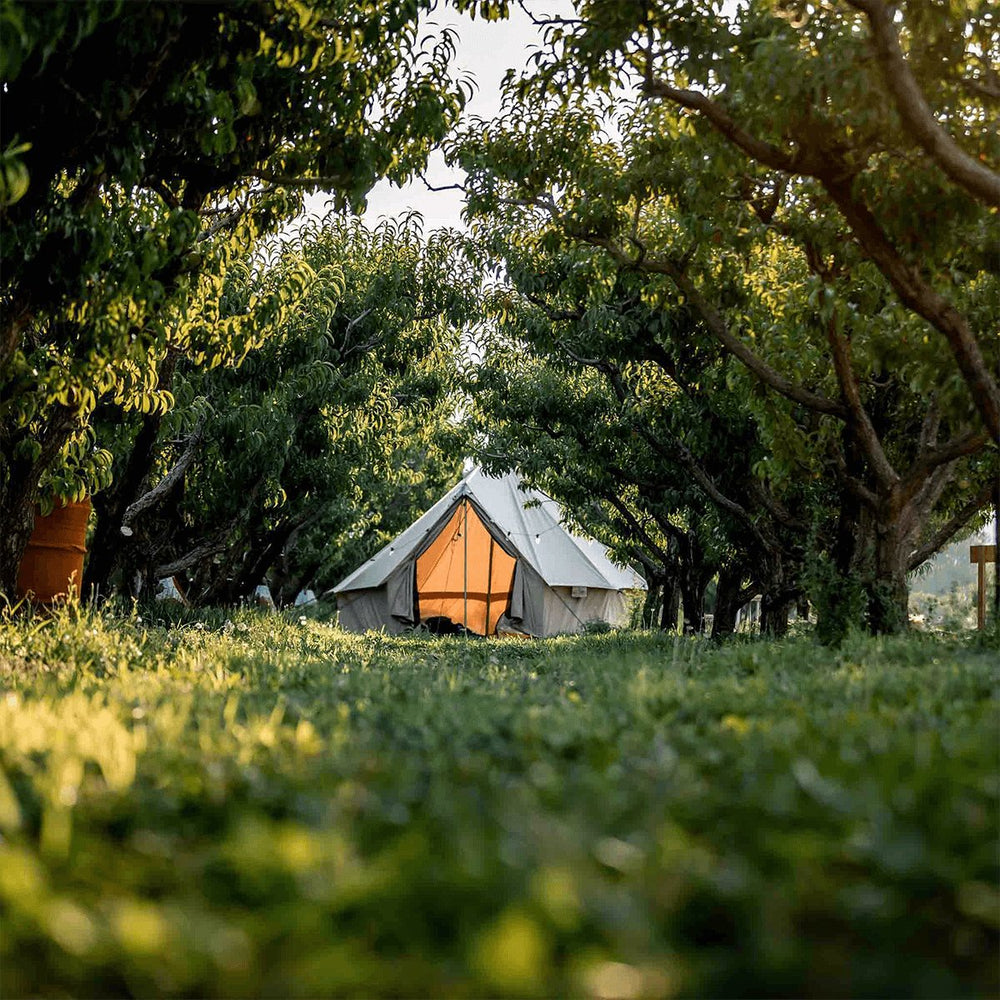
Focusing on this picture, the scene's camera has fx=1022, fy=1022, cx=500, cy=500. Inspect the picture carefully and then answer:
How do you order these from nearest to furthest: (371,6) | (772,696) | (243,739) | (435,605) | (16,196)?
(243,739) < (772,696) < (16,196) < (371,6) < (435,605)

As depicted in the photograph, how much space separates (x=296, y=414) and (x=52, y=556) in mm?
5579

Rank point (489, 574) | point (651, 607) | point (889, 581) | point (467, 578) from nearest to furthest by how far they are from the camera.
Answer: point (889, 581) < point (489, 574) < point (467, 578) < point (651, 607)

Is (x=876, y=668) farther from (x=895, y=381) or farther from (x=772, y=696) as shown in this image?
(x=895, y=381)

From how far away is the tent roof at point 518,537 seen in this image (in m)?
20.6

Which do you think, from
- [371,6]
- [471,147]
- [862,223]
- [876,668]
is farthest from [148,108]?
[876,668]

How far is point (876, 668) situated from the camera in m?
4.76

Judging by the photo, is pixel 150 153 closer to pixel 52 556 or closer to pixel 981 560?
pixel 52 556

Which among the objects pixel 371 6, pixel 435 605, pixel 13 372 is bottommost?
pixel 435 605

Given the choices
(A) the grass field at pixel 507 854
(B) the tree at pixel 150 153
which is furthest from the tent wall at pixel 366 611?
(A) the grass field at pixel 507 854

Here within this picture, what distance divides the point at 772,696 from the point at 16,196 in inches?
146

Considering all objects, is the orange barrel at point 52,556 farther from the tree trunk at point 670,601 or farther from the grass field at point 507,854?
the tree trunk at point 670,601

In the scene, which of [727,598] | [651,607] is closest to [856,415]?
[727,598]

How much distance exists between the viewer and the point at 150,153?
21.7ft

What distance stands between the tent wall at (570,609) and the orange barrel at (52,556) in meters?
12.1
